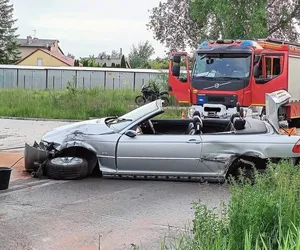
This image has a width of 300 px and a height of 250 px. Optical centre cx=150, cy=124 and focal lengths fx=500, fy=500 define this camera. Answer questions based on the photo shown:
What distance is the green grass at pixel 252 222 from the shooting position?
3.94 m

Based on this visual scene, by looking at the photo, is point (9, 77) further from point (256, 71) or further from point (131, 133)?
point (131, 133)

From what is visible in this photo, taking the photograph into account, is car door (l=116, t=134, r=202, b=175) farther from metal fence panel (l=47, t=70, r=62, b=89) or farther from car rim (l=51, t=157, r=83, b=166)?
metal fence panel (l=47, t=70, r=62, b=89)

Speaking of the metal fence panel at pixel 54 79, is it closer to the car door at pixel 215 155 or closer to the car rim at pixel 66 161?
the car rim at pixel 66 161

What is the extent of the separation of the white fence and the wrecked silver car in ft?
125

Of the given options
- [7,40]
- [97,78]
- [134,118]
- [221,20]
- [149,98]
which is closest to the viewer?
[134,118]

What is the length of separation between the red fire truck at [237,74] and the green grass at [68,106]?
19.2 feet

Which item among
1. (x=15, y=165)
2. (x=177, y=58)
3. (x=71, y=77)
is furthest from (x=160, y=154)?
(x=71, y=77)

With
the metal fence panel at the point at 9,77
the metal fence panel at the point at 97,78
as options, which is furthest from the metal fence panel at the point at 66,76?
the metal fence panel at the point at 9,77

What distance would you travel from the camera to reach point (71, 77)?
49.1 meters

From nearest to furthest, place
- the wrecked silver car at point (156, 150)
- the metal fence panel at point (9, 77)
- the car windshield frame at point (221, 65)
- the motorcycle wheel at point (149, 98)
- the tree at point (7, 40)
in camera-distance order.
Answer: the wrecked silver car at point (156, 150)
the car windshield frame at point (221, 65)
the motorcycle wheel at point (149, 98)
the metal fence panel at point (9, 77)
the tree at point (7, 40)

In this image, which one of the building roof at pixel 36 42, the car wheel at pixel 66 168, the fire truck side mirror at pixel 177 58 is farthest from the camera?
the building roof at pixel 36 42

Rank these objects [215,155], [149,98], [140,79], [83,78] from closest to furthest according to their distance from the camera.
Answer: [215,155]
[149,98]
[140,79]
[83,78]

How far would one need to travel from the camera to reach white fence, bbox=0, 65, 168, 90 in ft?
158

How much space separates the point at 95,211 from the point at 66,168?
2.01m
